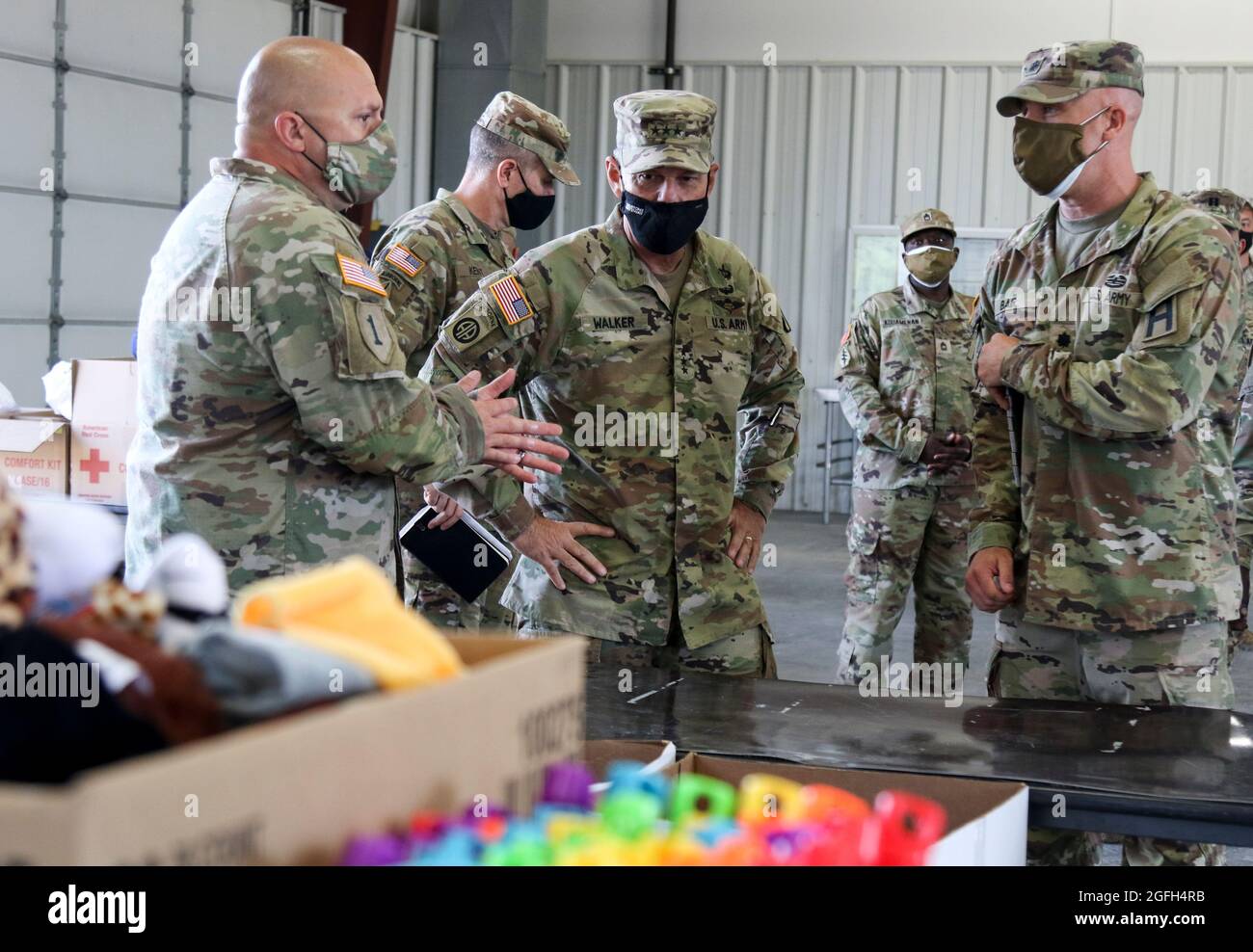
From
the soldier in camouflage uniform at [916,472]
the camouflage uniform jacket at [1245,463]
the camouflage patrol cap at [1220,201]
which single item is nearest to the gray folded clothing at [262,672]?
the soldier in camouflage uniform at [916,472]

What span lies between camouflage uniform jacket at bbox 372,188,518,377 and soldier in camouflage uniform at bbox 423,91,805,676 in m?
1.00

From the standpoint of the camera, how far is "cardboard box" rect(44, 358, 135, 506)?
3.79 metres

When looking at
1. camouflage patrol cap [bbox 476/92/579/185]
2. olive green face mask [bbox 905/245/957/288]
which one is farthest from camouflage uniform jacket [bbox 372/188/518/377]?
olive green face mask [bbox 905/245/957/288]

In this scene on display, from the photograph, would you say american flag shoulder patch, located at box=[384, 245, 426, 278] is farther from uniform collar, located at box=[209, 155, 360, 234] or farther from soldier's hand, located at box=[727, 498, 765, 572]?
uniform collar, located at box=[209, 155, 360, 234]

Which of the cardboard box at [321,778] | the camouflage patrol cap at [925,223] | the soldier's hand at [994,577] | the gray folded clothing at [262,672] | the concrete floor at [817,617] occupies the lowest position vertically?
the concrete floor at [817,617]

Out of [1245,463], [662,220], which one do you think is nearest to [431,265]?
[662,220]

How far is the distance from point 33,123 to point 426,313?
16.1ft

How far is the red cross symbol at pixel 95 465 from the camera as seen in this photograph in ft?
12.7

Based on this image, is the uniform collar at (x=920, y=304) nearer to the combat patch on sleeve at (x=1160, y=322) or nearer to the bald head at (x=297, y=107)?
the combat patch on sleeve at (x=1160, y=322)

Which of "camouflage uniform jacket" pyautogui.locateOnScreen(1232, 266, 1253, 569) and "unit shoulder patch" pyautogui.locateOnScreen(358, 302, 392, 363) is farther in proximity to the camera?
"camouflage uniform jacket" pyautogui.locateOnScreen(1232, 266, 1253, 569)

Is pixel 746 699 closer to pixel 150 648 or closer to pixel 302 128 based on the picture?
pixel 302 128

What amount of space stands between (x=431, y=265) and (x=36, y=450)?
52.2 inches

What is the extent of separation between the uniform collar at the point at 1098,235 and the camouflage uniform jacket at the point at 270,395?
1300 mm

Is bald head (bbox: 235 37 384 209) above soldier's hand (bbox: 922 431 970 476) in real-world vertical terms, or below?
above
